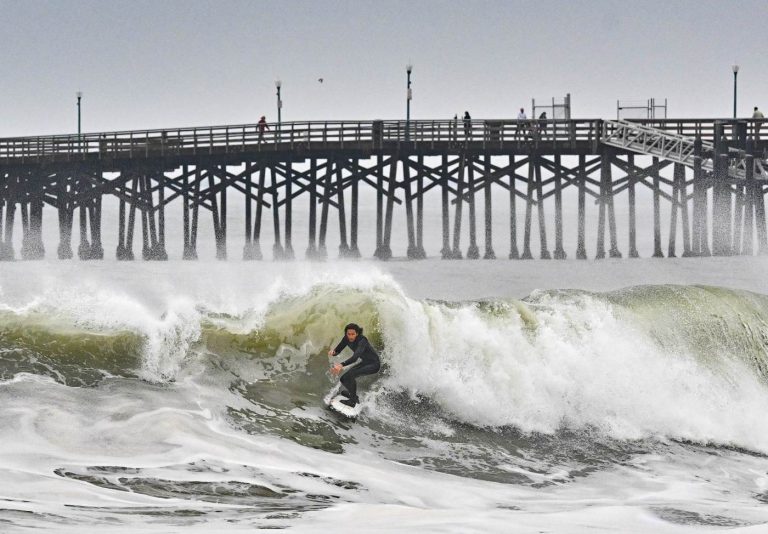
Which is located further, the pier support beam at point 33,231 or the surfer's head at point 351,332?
the pier support beam at point 33,231

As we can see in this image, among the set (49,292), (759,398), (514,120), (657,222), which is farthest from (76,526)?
(657,222)

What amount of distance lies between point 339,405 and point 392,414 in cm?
68

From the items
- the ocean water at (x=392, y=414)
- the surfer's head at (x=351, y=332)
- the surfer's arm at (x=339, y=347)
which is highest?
the surfer's head at (x=351, y=332)

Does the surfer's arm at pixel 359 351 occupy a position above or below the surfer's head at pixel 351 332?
below

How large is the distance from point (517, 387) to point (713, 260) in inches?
872

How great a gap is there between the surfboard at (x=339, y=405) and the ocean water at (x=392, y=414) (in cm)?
12

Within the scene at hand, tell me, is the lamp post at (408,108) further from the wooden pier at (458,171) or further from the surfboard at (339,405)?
the surfboard at (339,405)

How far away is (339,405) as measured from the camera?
41.8ft

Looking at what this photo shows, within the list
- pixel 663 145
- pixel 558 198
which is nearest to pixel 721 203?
pixel 663 145

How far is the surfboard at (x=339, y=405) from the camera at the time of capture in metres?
12.7

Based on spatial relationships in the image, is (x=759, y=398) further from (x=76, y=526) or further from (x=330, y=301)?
(x=76, y=526)

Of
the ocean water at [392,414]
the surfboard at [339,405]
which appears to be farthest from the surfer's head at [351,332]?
the ocean water at [392,414]

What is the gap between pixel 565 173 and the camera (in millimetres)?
34250

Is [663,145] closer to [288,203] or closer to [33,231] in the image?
[288,203]
